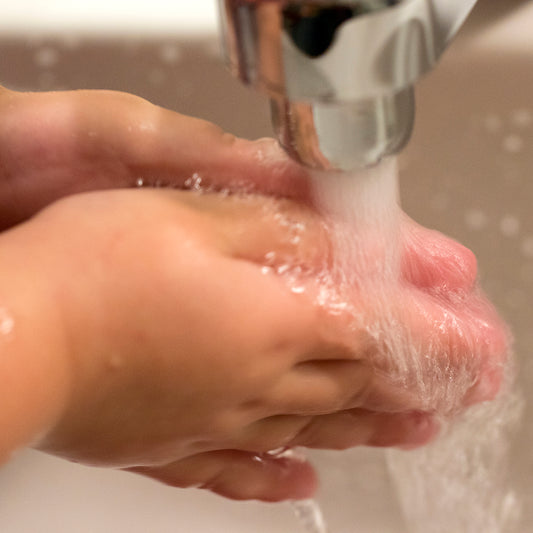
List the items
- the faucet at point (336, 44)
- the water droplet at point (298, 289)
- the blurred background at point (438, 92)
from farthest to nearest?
the blurred background at point (438, 92) → the water droplet at point (298, 289) → the faucet at point (336, 44)

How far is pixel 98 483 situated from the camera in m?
0.67

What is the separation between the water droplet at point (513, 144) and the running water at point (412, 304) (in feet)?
0.41

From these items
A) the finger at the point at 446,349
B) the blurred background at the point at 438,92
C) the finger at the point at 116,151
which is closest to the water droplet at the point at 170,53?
the blurred background at the point at 438,92

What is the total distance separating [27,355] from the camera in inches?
10.9

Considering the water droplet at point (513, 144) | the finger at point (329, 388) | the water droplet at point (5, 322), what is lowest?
the finger at point (329, 388)

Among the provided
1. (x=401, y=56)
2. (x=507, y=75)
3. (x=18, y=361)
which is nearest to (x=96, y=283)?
(x=18, y=361)

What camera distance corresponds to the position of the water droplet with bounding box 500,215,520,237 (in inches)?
20.8

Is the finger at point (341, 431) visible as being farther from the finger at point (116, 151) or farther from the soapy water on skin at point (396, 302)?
the finger at point (116, 151)

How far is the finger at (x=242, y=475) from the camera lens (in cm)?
42

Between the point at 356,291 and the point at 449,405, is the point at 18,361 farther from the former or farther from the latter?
the point at 449,405

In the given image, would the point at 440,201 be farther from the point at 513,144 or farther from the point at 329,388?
the point at 329,388

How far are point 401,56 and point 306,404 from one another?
0.19 m

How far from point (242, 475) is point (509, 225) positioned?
248mm

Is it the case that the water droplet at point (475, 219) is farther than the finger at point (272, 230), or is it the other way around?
the water droplet at point (475, 219)
